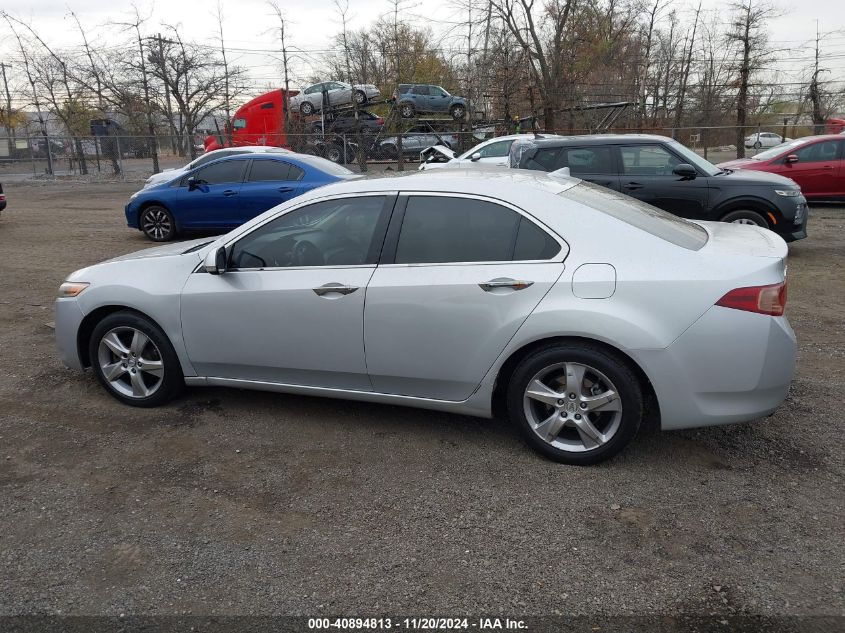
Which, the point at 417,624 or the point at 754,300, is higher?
the point at 754,300

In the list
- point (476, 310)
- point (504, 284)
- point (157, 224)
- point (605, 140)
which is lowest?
point (157, 224)

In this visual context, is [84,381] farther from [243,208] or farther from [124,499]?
[243,208]

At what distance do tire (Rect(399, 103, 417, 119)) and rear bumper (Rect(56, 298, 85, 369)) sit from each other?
25032mm

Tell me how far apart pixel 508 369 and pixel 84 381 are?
3.34 meters

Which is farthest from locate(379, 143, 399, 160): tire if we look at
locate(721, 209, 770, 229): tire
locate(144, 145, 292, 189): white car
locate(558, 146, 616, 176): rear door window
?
locate(721, 209, 770, 229): tire

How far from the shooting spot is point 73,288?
4742 millimetres

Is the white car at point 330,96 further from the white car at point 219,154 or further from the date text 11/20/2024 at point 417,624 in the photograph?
the date text 11/20/2024 at point 417,624

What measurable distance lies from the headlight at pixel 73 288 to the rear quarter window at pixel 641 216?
3.27m

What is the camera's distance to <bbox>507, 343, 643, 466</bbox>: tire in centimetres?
352

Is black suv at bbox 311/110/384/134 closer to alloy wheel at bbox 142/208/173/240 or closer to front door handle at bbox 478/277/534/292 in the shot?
alloy wheel at bbox 142/208/173/240

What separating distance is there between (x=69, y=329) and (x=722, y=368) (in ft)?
13.7

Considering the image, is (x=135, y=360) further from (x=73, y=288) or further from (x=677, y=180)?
(x=677, y=180)

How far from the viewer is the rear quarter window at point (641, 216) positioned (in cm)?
378

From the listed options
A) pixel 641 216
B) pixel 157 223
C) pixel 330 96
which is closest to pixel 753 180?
pixel 641 216
